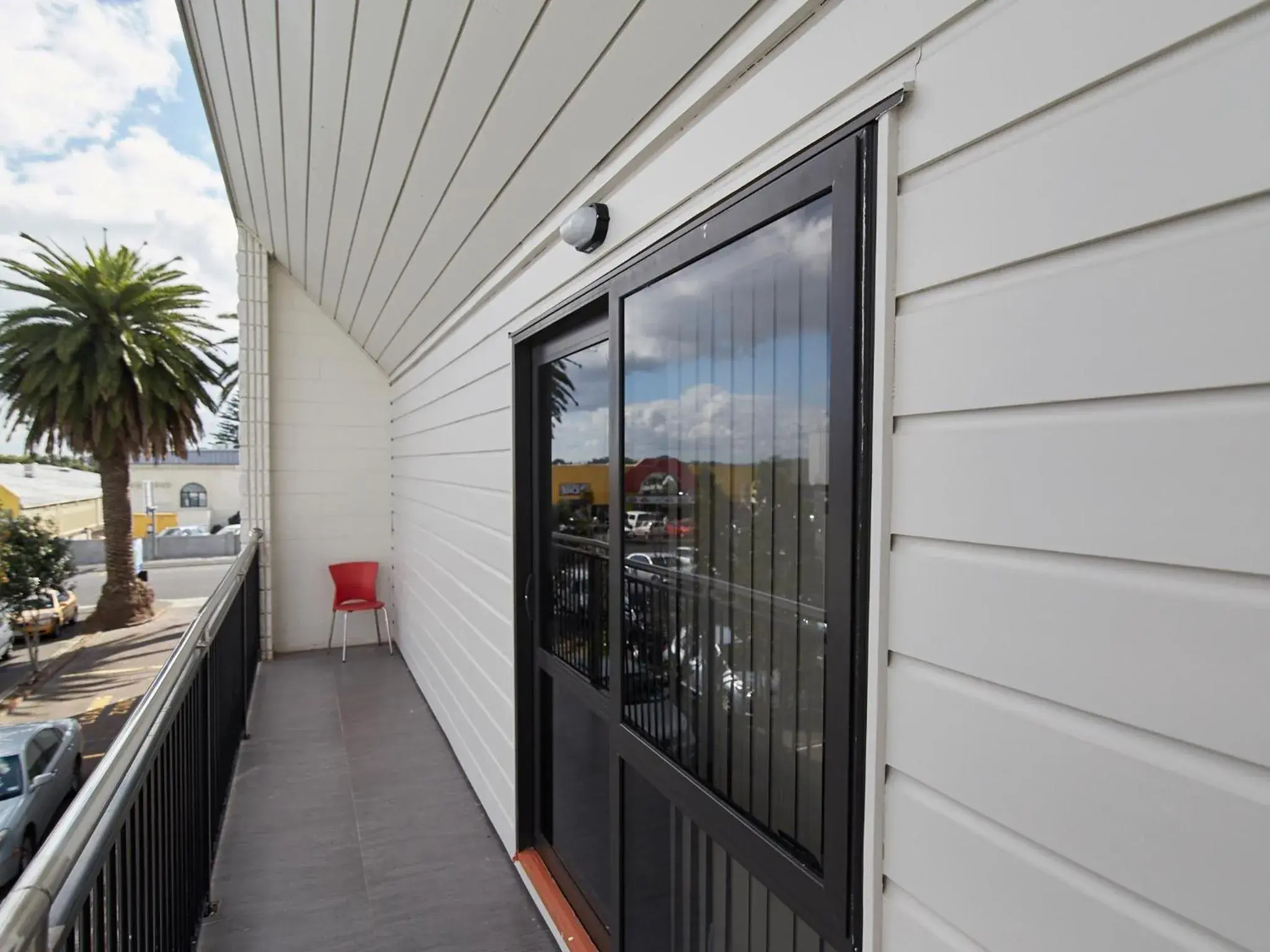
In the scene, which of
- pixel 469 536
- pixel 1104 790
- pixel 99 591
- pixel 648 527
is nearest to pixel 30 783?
pixel 469 536

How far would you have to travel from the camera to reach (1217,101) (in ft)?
1.94

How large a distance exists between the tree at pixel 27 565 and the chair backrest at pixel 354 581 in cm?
686

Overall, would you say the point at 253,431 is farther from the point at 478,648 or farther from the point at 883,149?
the point at 883,149

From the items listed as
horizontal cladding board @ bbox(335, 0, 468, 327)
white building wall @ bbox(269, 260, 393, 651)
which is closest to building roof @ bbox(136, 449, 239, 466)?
white building wall @ bbox(269, 260, 393, 651)

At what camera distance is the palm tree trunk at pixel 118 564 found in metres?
9.38

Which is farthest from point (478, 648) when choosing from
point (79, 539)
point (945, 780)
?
point (79, 539)

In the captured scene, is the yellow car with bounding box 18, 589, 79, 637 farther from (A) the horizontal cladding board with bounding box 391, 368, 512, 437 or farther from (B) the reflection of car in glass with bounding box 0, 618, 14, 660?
(A) the horizontal cladding board with bounding box 391, 368, 512, 437

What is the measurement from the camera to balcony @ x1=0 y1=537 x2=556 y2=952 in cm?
117

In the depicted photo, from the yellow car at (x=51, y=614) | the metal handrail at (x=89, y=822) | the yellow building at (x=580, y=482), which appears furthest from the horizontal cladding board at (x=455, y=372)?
the yellow car at (x=51, y=614)

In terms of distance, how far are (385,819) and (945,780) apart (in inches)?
117

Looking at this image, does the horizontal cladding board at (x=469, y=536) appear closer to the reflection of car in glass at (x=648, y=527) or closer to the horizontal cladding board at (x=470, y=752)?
the horizontal cladding board at (x=470, y=752)

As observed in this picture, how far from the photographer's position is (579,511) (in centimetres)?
→ 223

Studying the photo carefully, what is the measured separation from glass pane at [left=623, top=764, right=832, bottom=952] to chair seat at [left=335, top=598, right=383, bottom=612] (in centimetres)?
461

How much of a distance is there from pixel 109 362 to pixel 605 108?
980 centimetres
